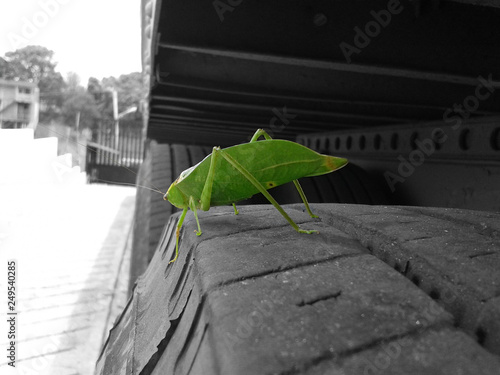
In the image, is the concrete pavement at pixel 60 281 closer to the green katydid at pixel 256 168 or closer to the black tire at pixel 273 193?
the black tire at pixel 273 193

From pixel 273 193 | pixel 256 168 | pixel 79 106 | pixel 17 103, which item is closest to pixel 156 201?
pixel 273 193

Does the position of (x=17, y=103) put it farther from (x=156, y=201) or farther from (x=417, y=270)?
(x=417, y=270)

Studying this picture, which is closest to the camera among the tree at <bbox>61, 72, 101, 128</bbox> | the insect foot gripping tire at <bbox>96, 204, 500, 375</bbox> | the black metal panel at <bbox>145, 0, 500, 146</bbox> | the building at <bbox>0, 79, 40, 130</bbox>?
the insect foot gripping tire at <bbox>96, 204, 500, 375</bbox>

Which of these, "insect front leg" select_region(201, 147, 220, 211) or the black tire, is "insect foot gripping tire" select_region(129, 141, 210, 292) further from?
"insect front leg" select_region(201, 147, 220, 211)

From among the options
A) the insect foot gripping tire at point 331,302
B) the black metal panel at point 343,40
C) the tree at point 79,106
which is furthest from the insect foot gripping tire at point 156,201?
the tree at point 79,106

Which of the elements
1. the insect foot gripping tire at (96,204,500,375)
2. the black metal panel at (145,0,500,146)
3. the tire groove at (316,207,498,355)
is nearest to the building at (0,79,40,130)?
the black metal panel at (145,0,500,146)

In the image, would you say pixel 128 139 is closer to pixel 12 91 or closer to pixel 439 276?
pixel 12 91

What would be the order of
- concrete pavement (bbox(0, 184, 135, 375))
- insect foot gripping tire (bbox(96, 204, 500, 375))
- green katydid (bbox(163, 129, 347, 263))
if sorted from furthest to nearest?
1. concrete pavement (bbox(0, 184, 135, 375))
2. green katydid (bbox(163, 129, 347, 263))
3. insect foot gripping tire (bbox(96, 204, 500, 375))
